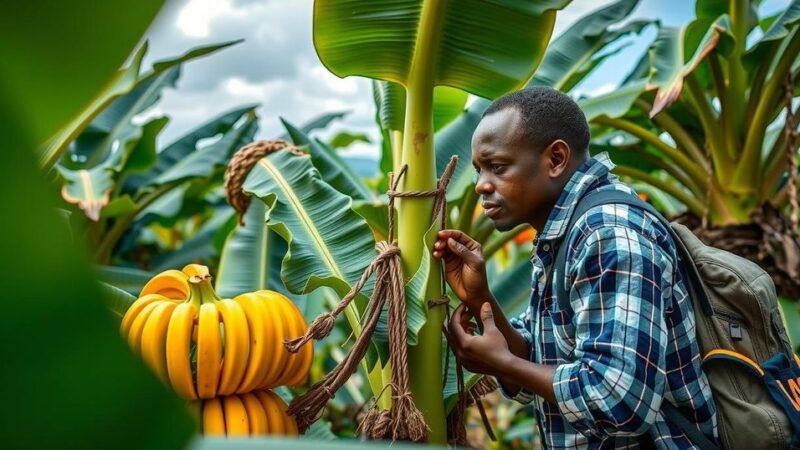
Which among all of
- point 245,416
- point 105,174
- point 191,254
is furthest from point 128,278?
point 245,416

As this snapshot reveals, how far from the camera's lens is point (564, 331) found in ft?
→ 4.44

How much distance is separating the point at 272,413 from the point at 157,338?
0.89ft

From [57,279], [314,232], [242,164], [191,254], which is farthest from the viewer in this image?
[191,254]

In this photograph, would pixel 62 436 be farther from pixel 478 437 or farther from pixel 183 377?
pixel 478 437

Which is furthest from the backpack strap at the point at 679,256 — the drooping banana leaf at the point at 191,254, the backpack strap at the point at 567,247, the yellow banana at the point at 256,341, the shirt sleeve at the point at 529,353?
the drooping banana leaf at the point at 191,254

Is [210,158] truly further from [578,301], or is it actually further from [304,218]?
[578,301]

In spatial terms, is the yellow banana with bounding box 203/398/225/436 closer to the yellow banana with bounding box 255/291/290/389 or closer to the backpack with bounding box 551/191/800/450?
the yellow banana with bounding box 255/291/290/389

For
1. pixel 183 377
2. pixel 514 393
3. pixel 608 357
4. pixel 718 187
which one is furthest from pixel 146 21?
pixel 718 187

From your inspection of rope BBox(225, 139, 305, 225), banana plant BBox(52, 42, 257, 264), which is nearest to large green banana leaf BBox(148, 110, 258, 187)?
banana plant BBox(52, 42, 257, 264)

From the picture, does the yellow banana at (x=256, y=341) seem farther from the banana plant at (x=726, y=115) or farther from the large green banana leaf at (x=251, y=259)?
the banana plant at (x=726, y=115)

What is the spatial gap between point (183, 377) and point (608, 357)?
2.36ft

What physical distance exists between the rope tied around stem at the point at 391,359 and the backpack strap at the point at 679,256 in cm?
30

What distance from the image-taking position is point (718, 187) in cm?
271

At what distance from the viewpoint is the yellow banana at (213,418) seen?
1360 mm
